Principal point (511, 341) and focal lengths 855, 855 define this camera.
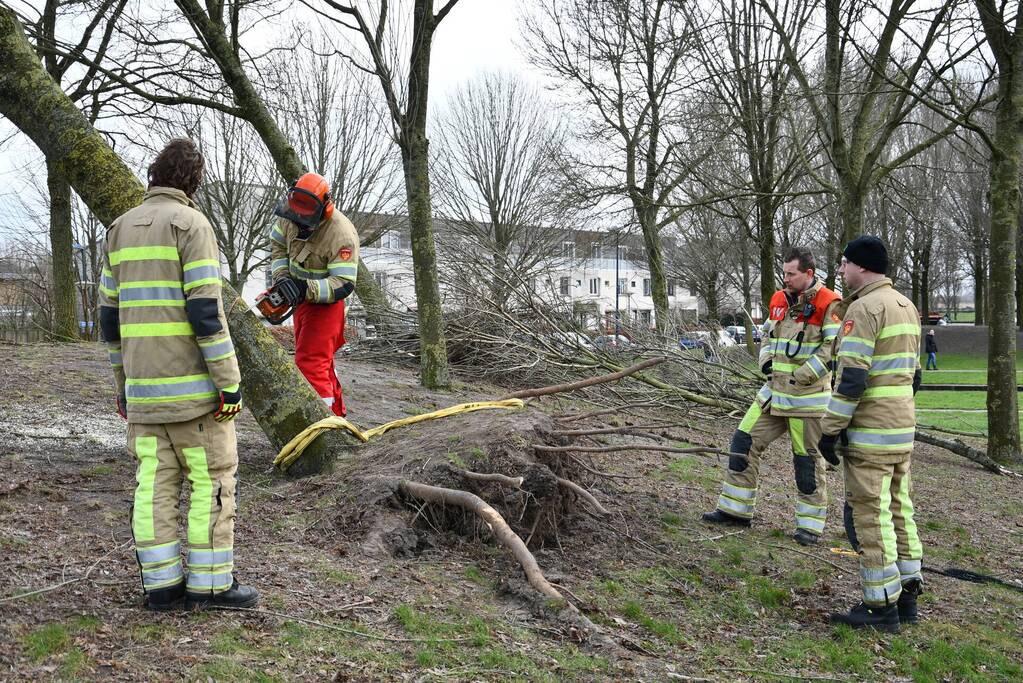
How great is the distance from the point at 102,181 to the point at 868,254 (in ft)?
14.9

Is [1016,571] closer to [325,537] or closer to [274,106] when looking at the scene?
[325,537]

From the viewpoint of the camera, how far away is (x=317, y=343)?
20.0 ft

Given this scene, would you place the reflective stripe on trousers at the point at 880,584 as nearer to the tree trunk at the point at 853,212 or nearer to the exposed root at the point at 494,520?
the exposed root at the point at 494,520

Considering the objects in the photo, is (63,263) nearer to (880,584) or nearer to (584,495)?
(584,495)

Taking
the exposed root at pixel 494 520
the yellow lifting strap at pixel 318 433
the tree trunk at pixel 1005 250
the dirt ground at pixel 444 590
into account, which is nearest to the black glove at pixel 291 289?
the yellow lifting strap at pixel 318 433

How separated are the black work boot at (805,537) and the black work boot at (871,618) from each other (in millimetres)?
1299

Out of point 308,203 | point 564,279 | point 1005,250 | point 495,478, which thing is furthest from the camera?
point 564,279

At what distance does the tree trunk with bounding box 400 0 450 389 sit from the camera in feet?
31.3

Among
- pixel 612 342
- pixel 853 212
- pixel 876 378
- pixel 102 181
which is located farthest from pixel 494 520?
pixel 853 212

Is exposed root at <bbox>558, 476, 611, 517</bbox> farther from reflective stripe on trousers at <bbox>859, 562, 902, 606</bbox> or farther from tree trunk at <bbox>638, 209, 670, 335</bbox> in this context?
tree trunk at <bbox>638, 209, 670, 335</bbox>

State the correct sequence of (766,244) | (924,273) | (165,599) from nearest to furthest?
1. (165,599)
2. (766,244)
3. (924,273)

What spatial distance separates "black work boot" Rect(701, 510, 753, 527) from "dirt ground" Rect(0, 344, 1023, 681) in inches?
4.0

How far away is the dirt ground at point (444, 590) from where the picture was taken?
3305 mm

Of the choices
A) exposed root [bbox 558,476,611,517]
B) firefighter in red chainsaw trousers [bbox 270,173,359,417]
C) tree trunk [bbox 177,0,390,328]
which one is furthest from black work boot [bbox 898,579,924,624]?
tree trunk [bbox 177,0,390,328]
